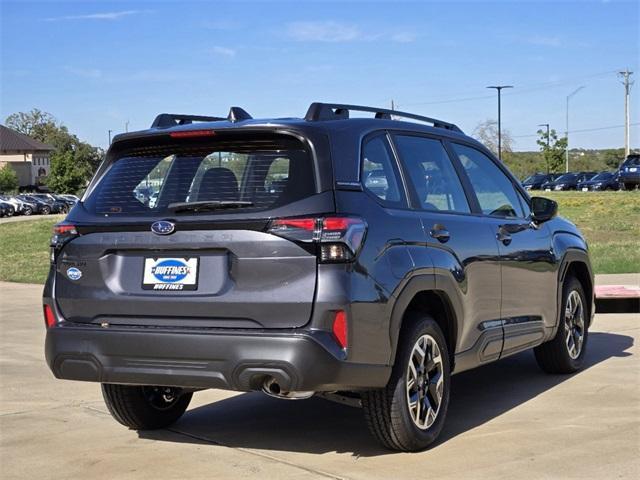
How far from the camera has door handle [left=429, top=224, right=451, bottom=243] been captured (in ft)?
19.5

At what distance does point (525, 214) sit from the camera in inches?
297

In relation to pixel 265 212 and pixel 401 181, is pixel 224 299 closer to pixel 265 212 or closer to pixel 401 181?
pixel 265 212

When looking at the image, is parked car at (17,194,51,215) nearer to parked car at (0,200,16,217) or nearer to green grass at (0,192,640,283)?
parked car at (0,200,16,217)

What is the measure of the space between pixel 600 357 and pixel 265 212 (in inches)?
188

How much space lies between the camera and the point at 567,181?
62.4 metres

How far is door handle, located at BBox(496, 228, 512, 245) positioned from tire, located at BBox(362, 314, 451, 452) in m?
1.18

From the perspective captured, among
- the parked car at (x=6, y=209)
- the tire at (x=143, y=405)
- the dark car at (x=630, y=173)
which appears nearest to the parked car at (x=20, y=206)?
the parked car at (x=6, y=209)

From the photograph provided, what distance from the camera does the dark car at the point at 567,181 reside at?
202 feet

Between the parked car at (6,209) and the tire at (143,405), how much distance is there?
62198mm

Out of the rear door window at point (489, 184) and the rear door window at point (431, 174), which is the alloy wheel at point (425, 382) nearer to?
the rear door window at point (431, 174)

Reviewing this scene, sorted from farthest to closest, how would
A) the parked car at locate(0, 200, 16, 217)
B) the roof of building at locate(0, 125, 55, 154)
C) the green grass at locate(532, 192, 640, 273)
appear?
the roof of building at locate(0, 125, 55, 154), the parked car at locate(0, 200, 16, 217), the green grass at locate(532, 192, 640, 273)

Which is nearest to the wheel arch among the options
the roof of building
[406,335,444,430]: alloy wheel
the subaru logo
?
[406,335,444,430]: alloy wheel

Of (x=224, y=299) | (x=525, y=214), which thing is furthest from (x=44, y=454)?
(x=525, y=214)

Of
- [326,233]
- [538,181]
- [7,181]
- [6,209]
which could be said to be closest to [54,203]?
[6,209]
